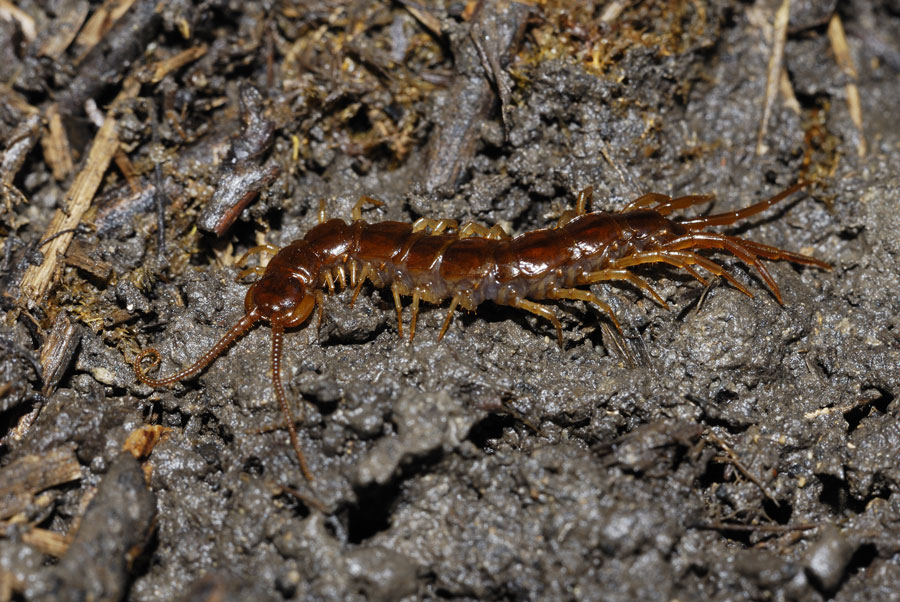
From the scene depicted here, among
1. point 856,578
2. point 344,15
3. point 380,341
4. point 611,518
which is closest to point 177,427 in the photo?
point 380,341

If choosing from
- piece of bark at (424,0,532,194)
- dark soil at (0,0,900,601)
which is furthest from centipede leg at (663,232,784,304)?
piece of bark at (424,0,532,194)

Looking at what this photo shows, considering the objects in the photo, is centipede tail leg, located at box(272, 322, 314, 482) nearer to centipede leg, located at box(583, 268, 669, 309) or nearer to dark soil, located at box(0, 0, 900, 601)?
dark soil, located at box(0, 0, 900, 601)

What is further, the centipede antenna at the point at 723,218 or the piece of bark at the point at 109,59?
the piece of bark at the point at 109,59

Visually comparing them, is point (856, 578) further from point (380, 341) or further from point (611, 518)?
point (380, 341)

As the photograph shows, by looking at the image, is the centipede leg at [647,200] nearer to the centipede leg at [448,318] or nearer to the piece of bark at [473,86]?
the piece of bark at [473,86]

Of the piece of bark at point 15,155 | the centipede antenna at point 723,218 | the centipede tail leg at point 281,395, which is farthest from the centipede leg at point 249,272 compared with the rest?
the centipede antenna at point 723,218

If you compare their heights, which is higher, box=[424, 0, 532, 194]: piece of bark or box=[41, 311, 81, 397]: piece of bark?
box=[424, 0, 532, 194]: piece of bark
